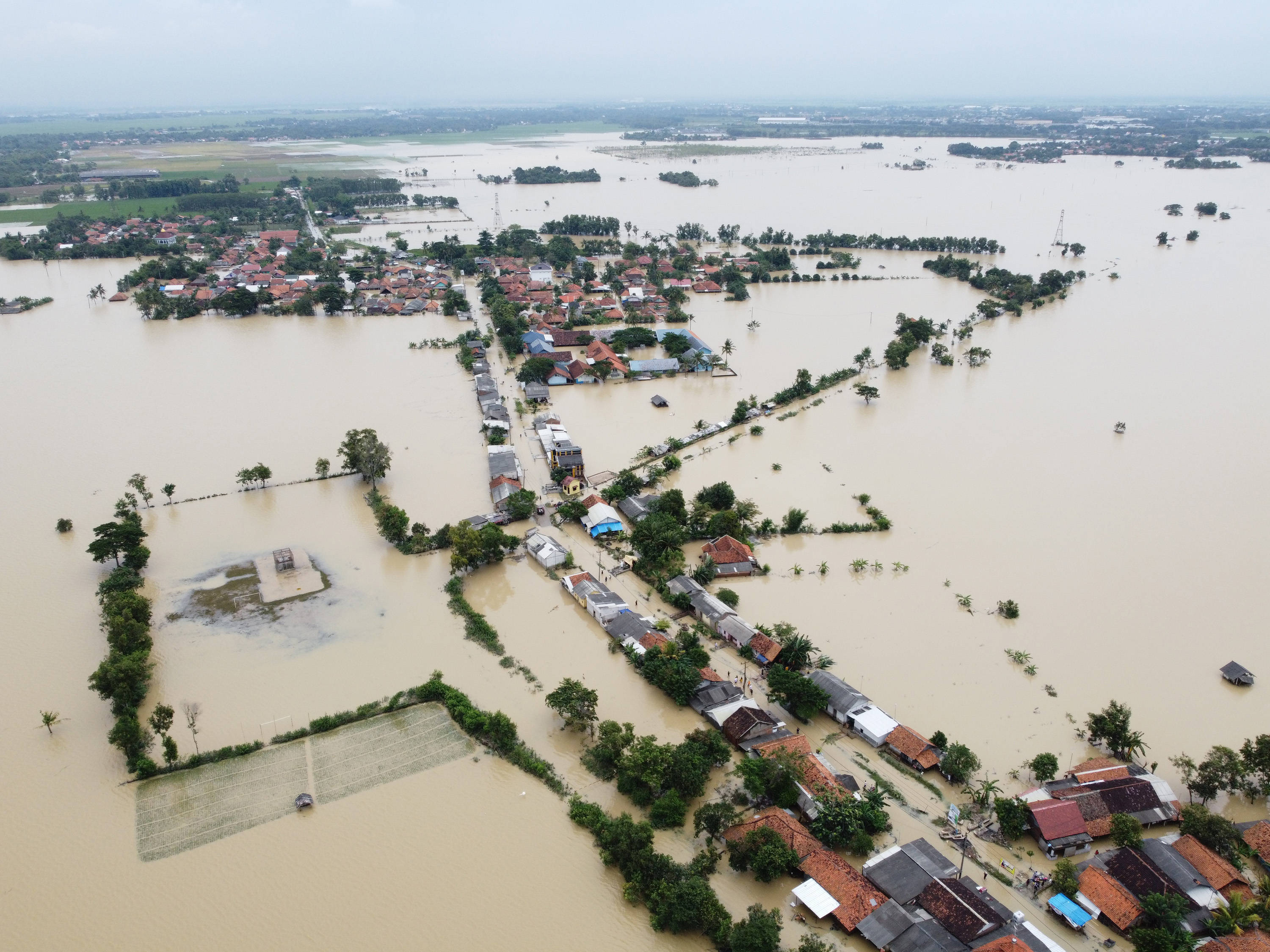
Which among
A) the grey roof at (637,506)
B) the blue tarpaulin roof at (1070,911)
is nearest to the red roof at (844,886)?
the blue tarpaulin roof at (1070,911)

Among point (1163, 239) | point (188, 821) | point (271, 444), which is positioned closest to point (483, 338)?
point (271, 444)

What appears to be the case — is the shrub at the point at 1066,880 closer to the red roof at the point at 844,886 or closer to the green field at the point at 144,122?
the red roof at the point at 844,886

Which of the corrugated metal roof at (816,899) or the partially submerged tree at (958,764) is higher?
the partially submerged tree at (958,764)

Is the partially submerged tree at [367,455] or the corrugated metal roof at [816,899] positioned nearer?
the corrugated metal roof at [816,899]

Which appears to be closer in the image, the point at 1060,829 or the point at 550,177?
the point at 1060,829

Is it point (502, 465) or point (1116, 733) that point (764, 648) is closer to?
point (1116, 733)

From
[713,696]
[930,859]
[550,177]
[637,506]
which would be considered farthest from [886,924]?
[550,177]
